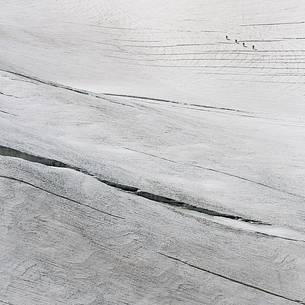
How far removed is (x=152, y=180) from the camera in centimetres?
103

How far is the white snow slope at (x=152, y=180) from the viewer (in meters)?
0.84

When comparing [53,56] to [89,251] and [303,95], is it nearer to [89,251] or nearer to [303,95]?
[303,95]

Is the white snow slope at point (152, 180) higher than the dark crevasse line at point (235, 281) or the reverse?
higher

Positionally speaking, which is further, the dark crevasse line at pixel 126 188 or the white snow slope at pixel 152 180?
the dark crevasse line at pixel 126 188

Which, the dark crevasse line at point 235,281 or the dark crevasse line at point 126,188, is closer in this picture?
the dark crevasse line at point 235,281

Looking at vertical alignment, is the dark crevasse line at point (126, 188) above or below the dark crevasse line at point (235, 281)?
above

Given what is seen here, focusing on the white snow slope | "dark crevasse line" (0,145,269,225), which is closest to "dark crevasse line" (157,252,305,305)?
the white snow slope

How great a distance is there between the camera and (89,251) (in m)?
0.87

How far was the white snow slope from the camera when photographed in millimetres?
845

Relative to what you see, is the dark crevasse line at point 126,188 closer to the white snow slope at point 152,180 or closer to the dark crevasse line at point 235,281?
the white snow slope at point 152,180

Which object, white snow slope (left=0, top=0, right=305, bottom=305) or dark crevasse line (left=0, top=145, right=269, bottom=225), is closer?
white snow slope (left=0, top=0, right=305, bottom=305)

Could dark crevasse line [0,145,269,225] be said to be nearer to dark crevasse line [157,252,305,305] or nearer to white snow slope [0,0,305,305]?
white snow slope [0,0,305,305]

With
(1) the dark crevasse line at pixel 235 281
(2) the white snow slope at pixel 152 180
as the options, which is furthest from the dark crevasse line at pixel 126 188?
(1) the dark crevasse line at pixel 235 281

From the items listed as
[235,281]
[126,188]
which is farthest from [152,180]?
[235,281]
